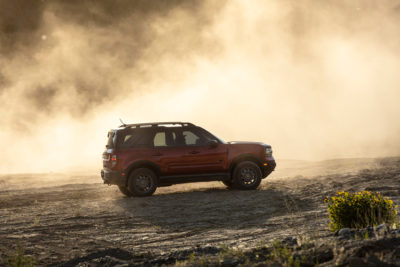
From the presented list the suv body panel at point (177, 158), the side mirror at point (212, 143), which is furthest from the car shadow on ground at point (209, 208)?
the side mirror at point (212, 143)

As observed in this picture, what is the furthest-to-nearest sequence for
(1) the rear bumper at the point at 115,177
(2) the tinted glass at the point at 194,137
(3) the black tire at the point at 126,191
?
(2) the tinted glass at the point at 194,137, (3) the black tire at the point at 126,191, (1) the rear bumper at the point at 115,177

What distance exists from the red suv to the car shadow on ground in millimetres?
445

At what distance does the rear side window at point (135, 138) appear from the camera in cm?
1377

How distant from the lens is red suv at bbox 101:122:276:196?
1367cm

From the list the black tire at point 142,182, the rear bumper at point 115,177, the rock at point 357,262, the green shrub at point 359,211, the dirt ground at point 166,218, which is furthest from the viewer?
the black tire at point 142,182

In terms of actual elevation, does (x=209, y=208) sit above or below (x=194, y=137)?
below

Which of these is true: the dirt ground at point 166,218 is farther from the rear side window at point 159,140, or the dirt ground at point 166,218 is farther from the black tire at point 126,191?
the rear side window at point 159,140

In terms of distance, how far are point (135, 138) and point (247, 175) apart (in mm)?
3295

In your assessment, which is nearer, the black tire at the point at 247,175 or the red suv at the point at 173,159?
the red suv at the point at 173,159

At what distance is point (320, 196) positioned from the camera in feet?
42.7

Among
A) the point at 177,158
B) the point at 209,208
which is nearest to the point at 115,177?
the point at 177,158

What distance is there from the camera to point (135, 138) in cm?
1392

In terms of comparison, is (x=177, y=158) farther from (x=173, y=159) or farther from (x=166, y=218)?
(x=166, y=218)

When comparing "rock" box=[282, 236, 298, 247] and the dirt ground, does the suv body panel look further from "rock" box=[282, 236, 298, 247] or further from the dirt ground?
"rock" box=[282, 236, 298, 247]
